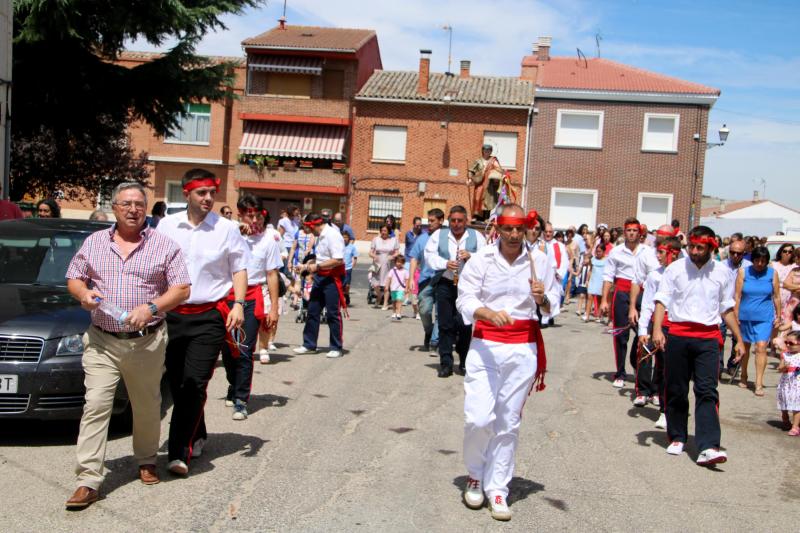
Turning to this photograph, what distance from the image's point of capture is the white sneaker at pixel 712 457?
6676mm

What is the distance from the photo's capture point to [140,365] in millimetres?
5320

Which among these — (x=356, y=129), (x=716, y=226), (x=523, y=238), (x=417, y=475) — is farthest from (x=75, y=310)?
(x=716, y=226)

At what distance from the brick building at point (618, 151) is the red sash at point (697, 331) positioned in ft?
103

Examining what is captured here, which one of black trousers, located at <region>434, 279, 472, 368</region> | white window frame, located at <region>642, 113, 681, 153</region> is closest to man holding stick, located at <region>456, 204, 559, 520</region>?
black trousers, located at <region>434, 279, 472, 368</region>

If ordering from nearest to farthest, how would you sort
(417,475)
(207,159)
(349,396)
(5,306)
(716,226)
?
(417,475) → (5,306) → (349,396) → (207,159) → (716,226)

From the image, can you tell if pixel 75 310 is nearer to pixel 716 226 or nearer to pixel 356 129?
pixel 356 129

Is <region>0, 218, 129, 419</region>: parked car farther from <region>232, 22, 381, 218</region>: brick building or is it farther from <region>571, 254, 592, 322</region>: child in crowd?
<region>232, 22, 381, 218</region>: brick building

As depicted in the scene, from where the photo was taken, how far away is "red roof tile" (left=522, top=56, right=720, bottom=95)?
3752 cm

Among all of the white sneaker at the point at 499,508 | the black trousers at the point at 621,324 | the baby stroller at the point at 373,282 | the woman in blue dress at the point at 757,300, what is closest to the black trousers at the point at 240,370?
the white sneaker at the point at 499,508

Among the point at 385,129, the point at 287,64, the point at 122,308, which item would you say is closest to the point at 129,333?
the point at 122,308

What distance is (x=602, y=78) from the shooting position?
39.8m

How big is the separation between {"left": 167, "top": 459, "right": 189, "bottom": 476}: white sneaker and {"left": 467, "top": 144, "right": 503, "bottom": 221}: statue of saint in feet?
24.7

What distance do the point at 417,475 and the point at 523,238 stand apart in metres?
1.92

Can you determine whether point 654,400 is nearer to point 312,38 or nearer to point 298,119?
point 298,119
